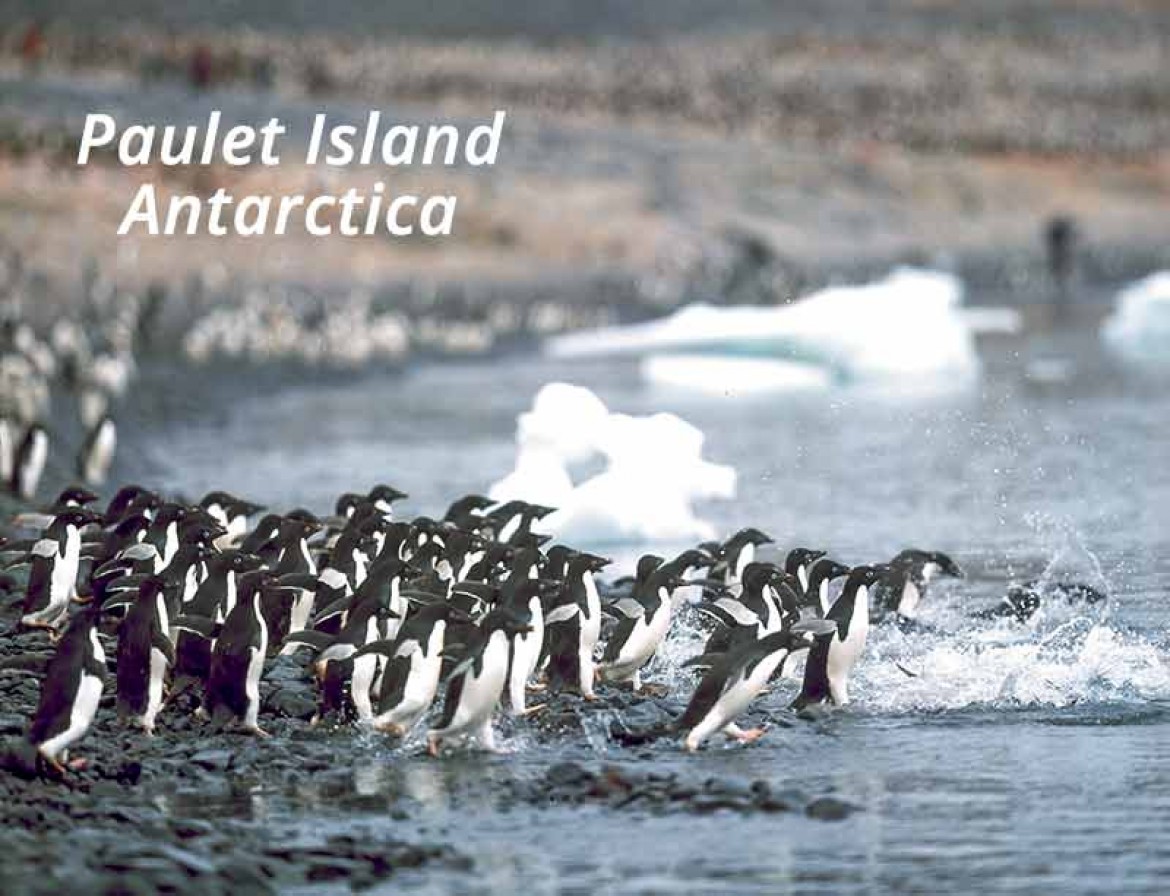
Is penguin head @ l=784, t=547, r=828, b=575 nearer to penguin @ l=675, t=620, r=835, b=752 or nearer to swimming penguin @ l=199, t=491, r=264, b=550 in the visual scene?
penguin @ l=675, t=620, r=835, b=752

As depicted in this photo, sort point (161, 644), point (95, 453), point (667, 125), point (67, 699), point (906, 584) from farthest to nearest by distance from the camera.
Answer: point (667, 125) → point (95, 453) → point (906, 584) → point (161, 644) → point (67, 699)

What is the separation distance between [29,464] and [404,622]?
8041mm

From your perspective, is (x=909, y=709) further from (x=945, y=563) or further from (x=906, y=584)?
(x=945, y=563)

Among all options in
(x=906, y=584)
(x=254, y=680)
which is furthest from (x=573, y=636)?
(x=906, y=584)

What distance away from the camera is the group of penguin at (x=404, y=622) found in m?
9.70

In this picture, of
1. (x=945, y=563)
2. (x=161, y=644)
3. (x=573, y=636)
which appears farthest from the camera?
(x=945, y=563)

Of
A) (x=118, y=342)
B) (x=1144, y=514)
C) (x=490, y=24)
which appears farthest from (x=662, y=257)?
(x=490, y=24)

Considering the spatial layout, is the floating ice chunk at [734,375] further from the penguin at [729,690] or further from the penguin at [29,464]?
the penguin at [729,690]

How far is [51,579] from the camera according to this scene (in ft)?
38.9

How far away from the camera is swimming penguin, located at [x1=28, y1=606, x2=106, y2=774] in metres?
9.10

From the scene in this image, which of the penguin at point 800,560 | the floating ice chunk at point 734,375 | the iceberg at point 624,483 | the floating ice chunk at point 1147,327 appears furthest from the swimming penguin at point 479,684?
the floating ice chunk at point 1147,327

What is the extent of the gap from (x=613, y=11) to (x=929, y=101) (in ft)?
78.7

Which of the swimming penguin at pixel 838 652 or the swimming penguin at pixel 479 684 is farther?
the swimming penguin at pixel 838 652

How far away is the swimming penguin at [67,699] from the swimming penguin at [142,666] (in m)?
0.60
